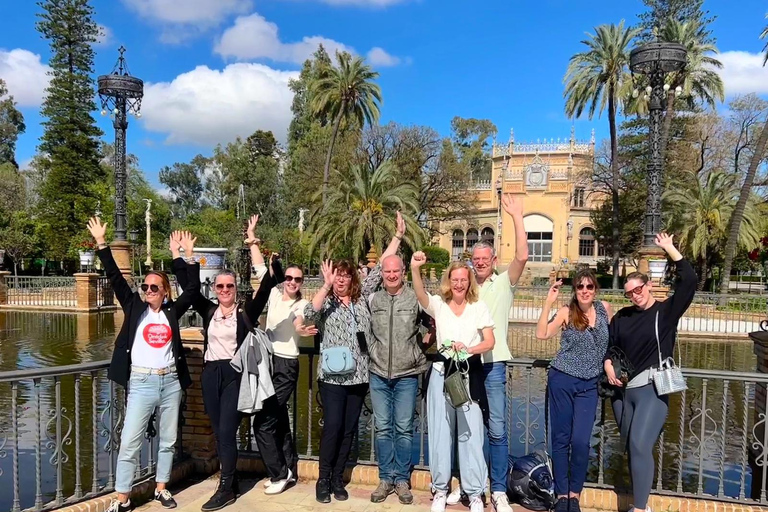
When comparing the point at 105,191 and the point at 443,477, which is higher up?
the point at 105,191

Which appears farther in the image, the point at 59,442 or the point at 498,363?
the point at 498,363

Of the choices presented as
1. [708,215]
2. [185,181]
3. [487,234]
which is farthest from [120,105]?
[185,181]

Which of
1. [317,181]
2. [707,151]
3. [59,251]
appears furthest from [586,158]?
[59,251]

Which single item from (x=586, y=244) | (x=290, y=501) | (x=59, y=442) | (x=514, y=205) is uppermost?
(x=586, y=244)

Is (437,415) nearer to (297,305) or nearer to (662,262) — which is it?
(297,305)

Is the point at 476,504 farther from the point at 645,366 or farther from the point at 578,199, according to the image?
the point at 578,199

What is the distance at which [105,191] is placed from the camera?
3497 centimetres

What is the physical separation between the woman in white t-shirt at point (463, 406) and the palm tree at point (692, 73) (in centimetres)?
2536

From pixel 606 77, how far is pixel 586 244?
23812 mm

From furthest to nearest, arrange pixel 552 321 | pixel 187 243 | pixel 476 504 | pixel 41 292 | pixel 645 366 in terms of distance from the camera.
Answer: pixel 41 292
pixel 187 243
pixel 552 321
pixel 476 504
pixel 645 366

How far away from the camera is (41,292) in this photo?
66.6 ft

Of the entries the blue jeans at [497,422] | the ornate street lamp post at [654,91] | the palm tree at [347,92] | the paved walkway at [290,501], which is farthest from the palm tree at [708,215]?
the paved walkway at [290,501]

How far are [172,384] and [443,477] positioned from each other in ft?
6.60

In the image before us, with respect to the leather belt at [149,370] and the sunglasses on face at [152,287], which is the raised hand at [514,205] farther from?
the leather belt at [149,370]
